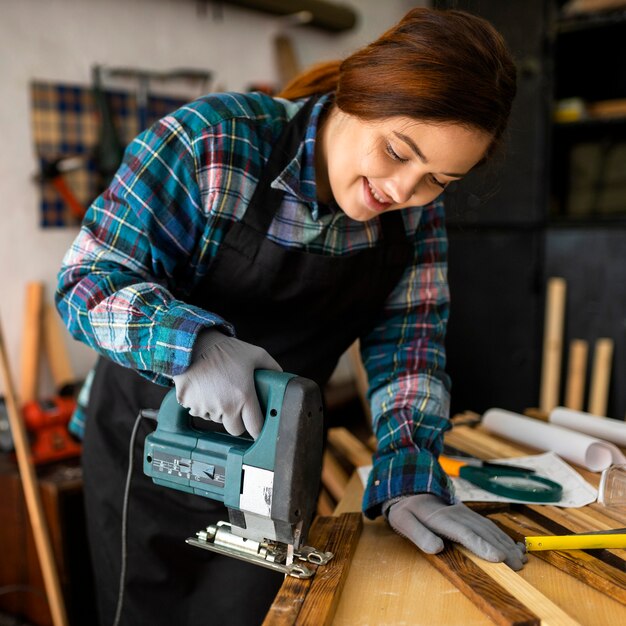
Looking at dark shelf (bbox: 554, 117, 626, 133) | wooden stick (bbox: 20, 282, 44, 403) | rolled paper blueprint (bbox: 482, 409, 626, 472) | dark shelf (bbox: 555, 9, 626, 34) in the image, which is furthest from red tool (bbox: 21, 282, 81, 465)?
dark shelf (bbox: 555, 9, 626, 34)

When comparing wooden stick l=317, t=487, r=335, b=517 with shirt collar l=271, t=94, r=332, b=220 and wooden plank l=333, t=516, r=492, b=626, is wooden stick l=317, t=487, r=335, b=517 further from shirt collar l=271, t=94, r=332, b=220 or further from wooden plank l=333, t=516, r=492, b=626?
shirt collar l=271, t=94, r=332, b=220

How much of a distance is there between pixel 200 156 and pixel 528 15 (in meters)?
2.72

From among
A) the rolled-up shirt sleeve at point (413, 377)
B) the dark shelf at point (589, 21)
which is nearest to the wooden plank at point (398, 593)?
the rolled-up shirt sleeve at point (413, 377)

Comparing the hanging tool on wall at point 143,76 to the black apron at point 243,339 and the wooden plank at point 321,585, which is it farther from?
the wooden plank at point 321,585

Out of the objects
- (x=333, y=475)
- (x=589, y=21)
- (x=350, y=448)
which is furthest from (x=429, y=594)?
(x=589, y=21)

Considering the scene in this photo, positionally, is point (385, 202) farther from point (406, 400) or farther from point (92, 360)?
point (92, 360)

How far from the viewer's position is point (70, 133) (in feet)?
9.00

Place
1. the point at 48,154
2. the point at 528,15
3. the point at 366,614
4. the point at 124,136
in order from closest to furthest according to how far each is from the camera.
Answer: the point at 366,614 < the point at 48,154 < the point at 124,136 < the point at 528,15

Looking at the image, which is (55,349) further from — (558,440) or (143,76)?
(558,440)

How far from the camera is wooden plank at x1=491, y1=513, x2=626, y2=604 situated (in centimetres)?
101

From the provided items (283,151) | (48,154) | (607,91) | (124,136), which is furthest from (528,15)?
(283,151)

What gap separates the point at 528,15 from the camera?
11.0 ft

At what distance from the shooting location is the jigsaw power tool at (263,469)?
99 centimetres

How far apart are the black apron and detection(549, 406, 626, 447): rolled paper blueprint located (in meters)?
0.64
